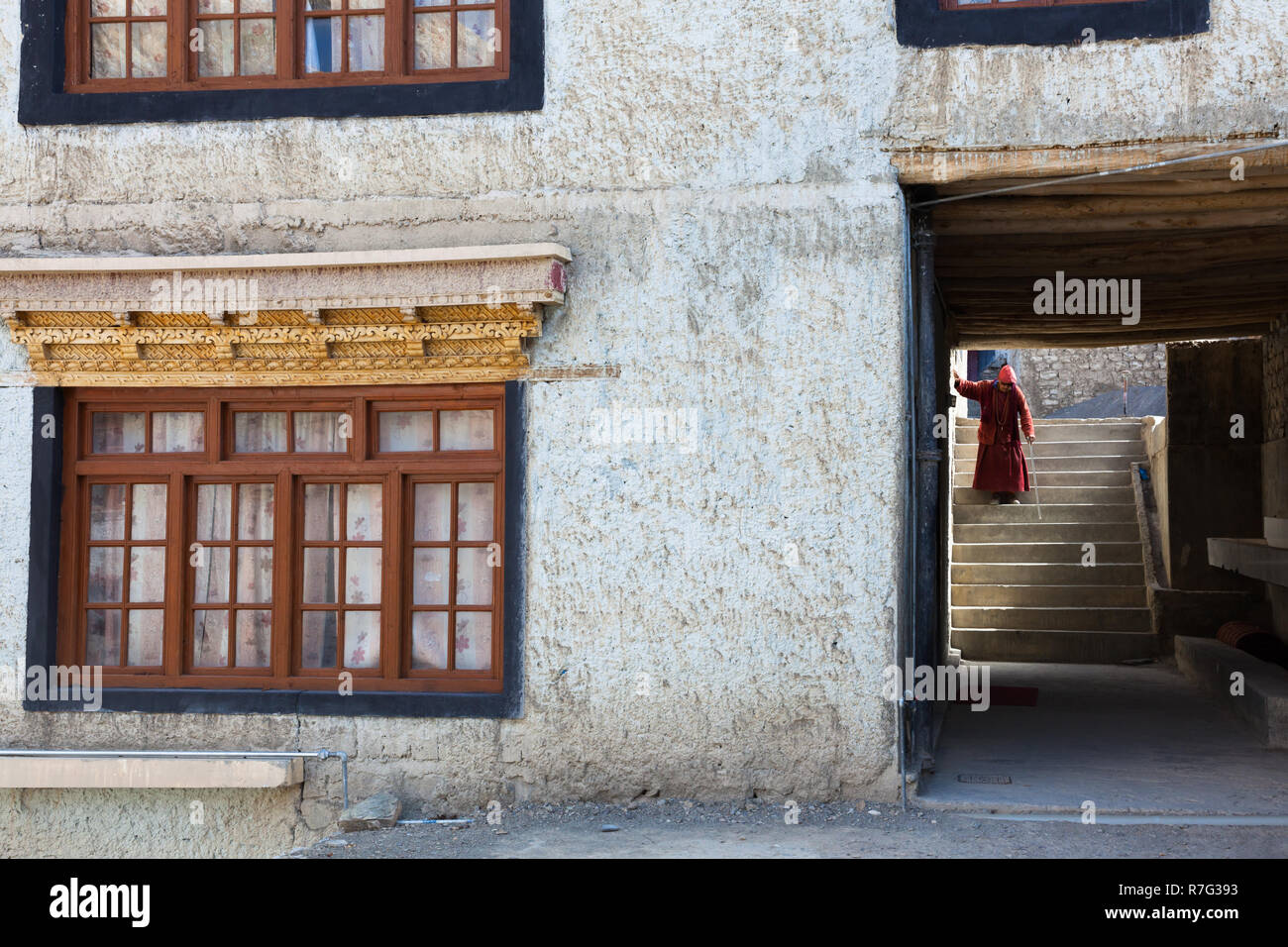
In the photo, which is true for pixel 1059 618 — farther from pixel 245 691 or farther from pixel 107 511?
pixel 107 511

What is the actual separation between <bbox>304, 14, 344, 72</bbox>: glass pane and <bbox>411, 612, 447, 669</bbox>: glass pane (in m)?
3.27

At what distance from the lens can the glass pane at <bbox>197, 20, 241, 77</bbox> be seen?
767 cm

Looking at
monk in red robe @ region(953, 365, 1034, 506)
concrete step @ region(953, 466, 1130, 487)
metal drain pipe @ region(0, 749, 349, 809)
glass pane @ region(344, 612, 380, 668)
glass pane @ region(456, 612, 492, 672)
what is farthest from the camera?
concrete step @ region(953, 466, 1130, 487)

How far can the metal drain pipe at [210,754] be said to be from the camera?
7293 millimetres

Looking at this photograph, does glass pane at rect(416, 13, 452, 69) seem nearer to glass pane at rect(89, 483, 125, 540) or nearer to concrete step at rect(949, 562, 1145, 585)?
glass pane at rect(89, 483, 125, 540)

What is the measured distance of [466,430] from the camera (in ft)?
24.5

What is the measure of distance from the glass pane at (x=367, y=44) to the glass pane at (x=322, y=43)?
3.1 inches

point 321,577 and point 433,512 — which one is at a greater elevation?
point 433,512

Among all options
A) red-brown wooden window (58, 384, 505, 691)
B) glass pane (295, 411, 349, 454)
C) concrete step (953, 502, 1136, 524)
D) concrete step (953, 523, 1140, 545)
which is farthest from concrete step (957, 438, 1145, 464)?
glass pane (295, 411, 349, 454)

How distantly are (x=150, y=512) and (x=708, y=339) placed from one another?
3.54 m

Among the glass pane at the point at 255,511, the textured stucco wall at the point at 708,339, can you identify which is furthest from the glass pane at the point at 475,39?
the glass pane at the point at 255,511

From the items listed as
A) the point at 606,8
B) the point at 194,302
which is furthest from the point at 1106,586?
the point at 194,302

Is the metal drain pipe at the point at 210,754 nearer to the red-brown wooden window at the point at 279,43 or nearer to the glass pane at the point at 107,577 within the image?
the glass pane at the point at 107,577

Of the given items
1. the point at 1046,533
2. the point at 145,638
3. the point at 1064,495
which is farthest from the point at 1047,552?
the point at 145,638
